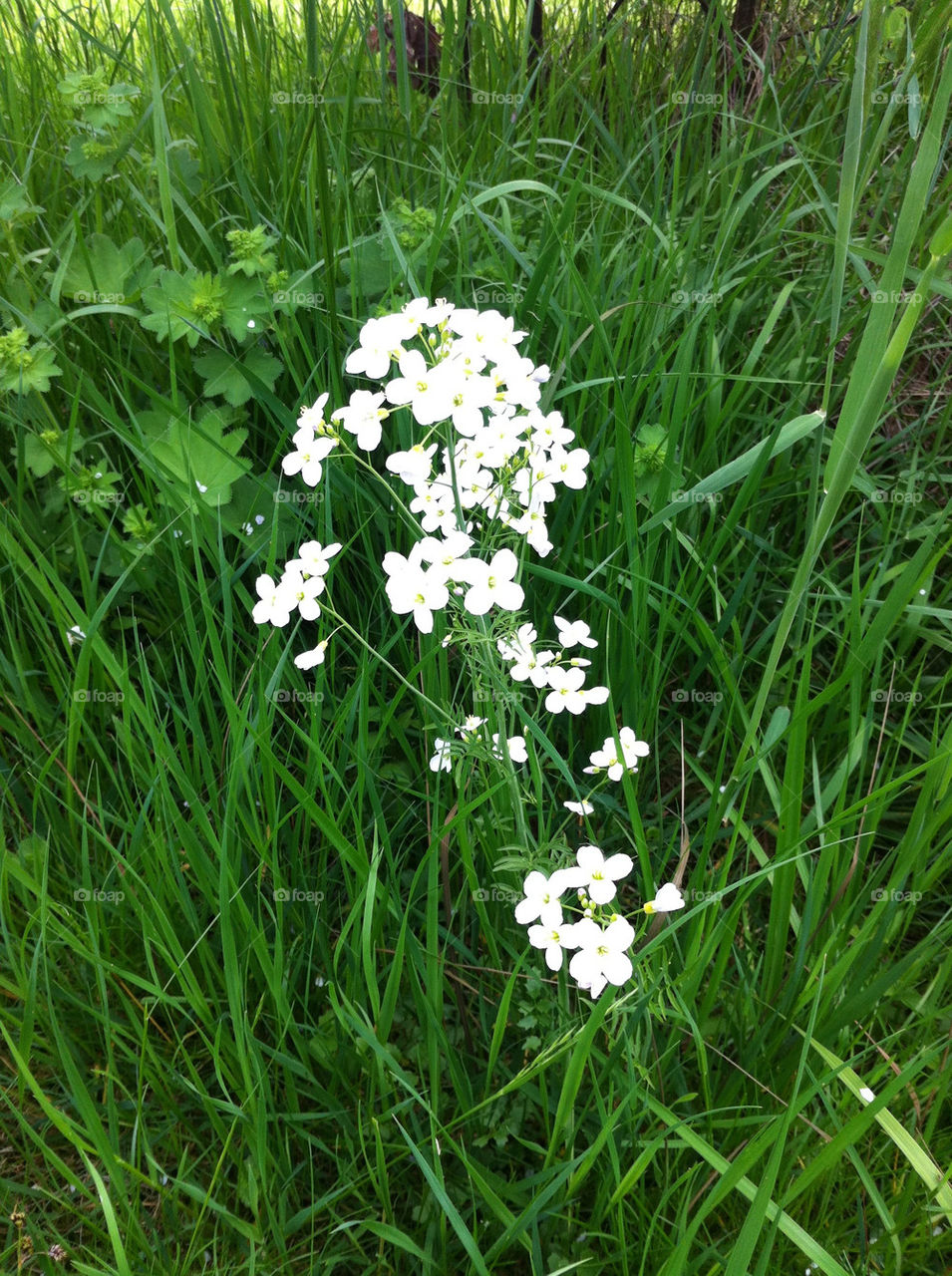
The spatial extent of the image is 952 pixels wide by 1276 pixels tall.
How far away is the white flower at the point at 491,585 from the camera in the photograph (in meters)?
1.11

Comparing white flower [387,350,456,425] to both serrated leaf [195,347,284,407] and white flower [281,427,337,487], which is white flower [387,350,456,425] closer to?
white flower [281,427,337,487]

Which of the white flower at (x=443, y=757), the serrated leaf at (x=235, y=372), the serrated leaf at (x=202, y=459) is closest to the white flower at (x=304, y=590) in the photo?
the white flower at (x=443, y=757)

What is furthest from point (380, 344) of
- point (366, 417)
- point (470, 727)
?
point (470, 727)

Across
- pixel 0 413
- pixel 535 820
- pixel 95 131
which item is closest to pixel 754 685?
pixel 535 820

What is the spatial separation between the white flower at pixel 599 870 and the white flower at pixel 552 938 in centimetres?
5

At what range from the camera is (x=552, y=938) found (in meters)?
1.11

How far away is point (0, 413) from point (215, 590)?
62cm

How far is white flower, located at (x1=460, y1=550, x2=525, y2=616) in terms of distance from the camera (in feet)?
3.64

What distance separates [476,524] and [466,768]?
413mm

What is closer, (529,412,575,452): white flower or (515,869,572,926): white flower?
(515,869,572,926): white flower

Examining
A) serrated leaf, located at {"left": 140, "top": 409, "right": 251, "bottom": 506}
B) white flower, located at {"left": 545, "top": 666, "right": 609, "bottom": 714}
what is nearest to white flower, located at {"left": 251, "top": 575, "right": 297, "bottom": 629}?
white flower, located at {"left": 545, "top": 666, "right": 609, "bottom": 714}

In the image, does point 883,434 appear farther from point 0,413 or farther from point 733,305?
point 0,413

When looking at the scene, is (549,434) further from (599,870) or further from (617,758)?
(599,870)

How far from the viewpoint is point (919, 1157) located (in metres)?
1.20
